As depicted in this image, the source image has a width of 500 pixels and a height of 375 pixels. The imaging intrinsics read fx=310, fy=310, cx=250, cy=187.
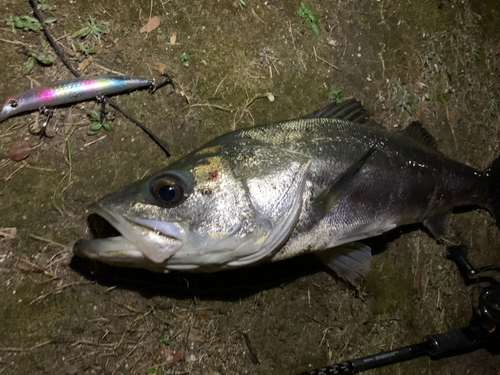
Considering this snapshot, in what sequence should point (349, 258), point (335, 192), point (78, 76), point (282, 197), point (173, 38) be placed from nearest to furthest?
1. point (282, 197)
2. point (335, 192)
3. point (78, 76)
4. point (349, 258)
5. point (173, 38)

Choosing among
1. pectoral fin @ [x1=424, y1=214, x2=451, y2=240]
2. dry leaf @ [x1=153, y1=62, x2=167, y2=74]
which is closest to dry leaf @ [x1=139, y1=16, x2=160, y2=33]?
dry leaf @ [x1=153, y1=62, x2=167, y2=74]

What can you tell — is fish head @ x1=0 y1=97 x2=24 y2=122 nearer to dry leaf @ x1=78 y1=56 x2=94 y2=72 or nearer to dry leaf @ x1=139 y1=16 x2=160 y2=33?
dry leaf @ x1=78 y1=56 x2=94 y2=72

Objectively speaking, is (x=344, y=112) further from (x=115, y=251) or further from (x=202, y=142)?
(x=115, y=251)

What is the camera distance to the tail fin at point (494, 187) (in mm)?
3201

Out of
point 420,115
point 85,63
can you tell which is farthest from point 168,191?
point 420,115

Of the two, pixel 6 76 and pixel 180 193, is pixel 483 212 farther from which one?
pixel 6 76

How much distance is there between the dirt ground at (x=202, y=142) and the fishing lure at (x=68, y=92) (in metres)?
0.11

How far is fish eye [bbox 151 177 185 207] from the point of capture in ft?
6.54

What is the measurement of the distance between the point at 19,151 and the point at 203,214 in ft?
6.12

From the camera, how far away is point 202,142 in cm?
298

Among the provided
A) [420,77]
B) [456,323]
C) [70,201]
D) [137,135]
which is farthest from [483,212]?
[70,201]

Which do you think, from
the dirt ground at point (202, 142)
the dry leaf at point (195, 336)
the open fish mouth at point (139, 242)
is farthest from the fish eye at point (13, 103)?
the dry leaf at point (195, 336)

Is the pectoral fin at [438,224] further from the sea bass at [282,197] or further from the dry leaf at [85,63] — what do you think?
the dry leaf at [85,63]

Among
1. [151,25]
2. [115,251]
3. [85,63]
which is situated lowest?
[115,251]
